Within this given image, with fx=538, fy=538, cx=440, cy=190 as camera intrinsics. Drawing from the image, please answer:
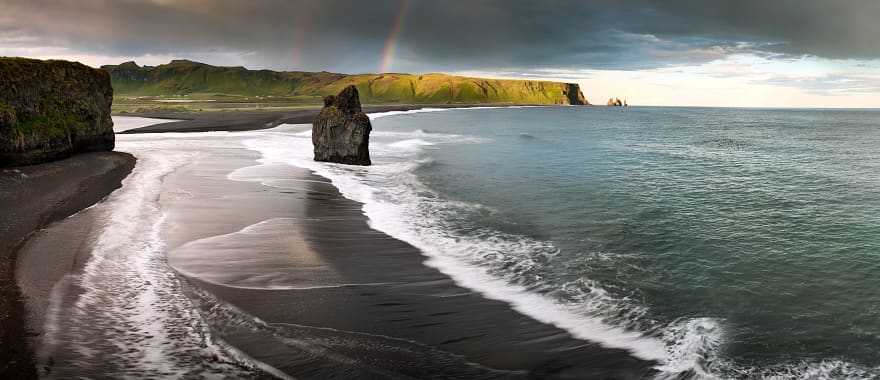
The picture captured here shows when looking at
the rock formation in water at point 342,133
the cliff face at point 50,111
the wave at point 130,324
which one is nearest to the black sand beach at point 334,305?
the wave at point 130,324

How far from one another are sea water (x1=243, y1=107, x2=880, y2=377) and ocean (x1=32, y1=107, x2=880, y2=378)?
0.07 m

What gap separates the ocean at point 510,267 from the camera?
8.30m

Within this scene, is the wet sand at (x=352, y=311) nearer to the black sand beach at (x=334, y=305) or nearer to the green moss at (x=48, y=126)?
the black sand beach at (x=334, y=305)

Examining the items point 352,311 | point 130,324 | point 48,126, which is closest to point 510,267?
point 352,311

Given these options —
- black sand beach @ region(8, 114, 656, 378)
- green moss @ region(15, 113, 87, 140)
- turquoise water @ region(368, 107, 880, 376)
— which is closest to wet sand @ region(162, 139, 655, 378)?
black sand beach @ region(8, 114, 656, 378)

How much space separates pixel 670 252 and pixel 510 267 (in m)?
5.13

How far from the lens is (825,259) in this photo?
48.1ft

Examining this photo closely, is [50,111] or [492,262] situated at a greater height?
[50,111]

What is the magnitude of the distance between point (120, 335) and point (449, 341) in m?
5.03

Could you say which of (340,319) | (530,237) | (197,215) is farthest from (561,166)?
(340,319)

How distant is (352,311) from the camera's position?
9.67m

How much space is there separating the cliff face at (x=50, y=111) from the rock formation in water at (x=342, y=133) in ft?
47.1

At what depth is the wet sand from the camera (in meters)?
7.79

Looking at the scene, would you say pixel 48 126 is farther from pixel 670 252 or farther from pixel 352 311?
pixel 670 252
